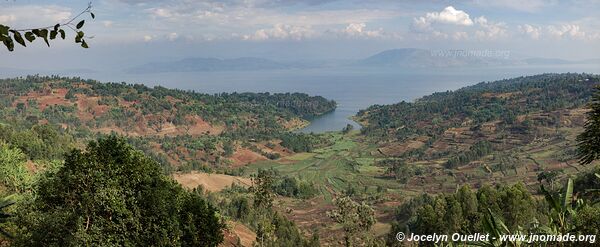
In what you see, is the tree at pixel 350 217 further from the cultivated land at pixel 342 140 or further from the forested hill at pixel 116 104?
the forested hill at pixel 116 104

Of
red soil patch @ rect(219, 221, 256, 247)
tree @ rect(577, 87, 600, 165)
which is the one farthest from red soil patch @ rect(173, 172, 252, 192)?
tree @ rect(577, 87, 600, 165)

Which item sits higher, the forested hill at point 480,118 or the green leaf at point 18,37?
the green leaf at point 18,37

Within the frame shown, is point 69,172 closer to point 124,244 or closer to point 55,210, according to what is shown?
point 55,210

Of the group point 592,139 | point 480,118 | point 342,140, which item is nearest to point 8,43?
point 592,139

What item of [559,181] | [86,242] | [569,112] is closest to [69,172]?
[86,242]

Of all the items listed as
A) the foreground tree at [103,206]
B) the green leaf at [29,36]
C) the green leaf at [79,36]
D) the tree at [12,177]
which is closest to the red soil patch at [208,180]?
the tree at [12,177]

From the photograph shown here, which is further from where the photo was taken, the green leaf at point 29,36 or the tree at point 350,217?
the tree at point 350,217
